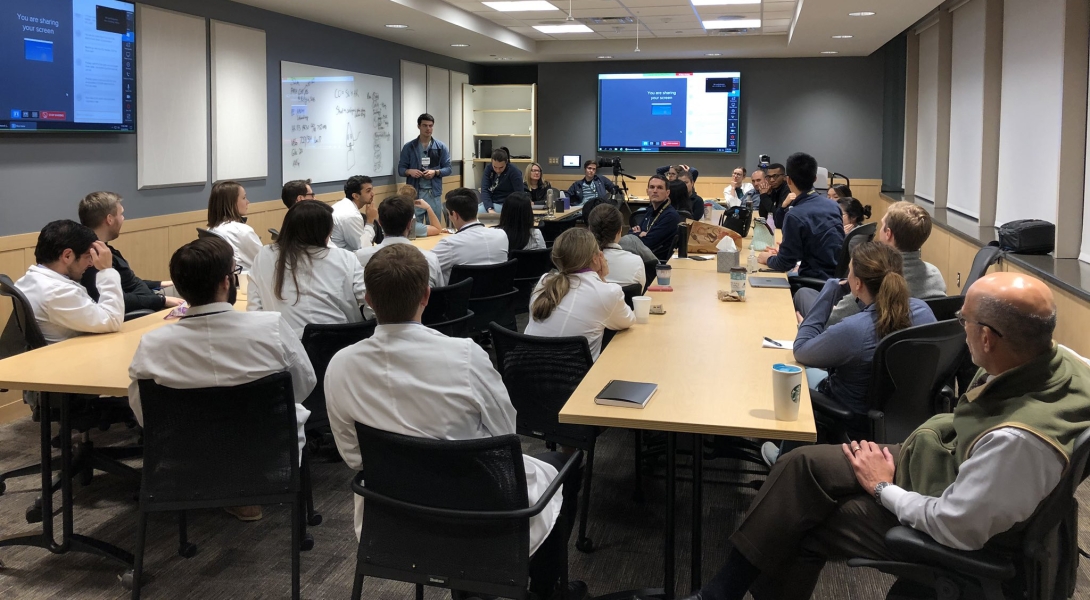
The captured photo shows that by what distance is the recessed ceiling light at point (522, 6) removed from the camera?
8.76 meters

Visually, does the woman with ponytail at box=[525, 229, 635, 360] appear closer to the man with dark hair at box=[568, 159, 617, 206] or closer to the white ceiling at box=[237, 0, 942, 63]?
the white ceiling at box=[237, 0, 942, 63]

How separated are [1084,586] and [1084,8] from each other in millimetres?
3780

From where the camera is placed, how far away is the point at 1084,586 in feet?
9.80

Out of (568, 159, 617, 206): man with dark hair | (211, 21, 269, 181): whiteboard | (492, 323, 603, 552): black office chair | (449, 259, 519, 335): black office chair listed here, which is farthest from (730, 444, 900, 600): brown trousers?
(568, 159, 617, 206): man with dark hair

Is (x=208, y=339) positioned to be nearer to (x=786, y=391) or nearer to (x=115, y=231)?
(x=786, y=391)

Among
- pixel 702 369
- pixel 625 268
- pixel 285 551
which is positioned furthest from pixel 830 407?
pixel 285 551

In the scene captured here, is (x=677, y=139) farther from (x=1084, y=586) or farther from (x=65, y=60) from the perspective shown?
(x=1084, y=586)

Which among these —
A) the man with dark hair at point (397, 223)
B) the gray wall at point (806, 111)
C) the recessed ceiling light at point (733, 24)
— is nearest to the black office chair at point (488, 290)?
the man with dark hair at point (397, 223)

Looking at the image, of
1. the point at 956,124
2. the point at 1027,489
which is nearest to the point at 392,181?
the point at 956,124

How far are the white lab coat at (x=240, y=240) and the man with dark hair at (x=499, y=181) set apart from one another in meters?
4.00

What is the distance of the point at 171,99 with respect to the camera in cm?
653

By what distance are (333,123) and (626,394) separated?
7.03 meters

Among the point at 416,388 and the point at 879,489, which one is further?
the point at 879,489

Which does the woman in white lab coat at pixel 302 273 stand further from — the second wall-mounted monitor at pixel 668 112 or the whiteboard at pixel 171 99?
the second wall-mounted monitor at pixel 668 112
